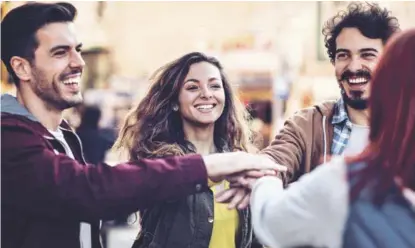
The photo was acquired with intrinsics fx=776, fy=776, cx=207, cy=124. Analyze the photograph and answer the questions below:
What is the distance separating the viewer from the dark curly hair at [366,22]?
3424mm

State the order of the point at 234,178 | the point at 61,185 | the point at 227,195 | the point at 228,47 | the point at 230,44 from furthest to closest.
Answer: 1. the point at 230,44
2. the point at 228,47
3. the point at 227,195
4. the point at 234,178
5. the point at 61,185

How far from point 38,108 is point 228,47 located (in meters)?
16.8

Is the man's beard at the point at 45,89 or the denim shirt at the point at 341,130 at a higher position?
the man's beard at the point at 45,89

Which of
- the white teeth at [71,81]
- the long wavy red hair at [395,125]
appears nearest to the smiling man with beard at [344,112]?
the white teeth at [71,81]

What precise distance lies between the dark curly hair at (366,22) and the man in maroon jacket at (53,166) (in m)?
0.95

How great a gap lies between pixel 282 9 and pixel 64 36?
54.2 ft

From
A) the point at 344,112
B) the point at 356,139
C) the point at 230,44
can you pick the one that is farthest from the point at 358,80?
the point at 230,44

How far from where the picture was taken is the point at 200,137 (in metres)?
3.74

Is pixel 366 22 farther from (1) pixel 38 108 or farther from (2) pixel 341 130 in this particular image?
(1) pixel 38 108

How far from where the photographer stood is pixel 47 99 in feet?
9.52

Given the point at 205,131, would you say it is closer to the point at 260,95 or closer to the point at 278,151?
the point at 278,151

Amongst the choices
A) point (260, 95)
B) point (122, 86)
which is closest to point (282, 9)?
point (260, 95)

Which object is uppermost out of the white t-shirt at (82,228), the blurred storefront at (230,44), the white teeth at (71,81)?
the white teeth at (71,81)

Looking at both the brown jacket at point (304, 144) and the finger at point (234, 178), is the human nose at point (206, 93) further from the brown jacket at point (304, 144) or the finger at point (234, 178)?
the finger at point (234, 178)
